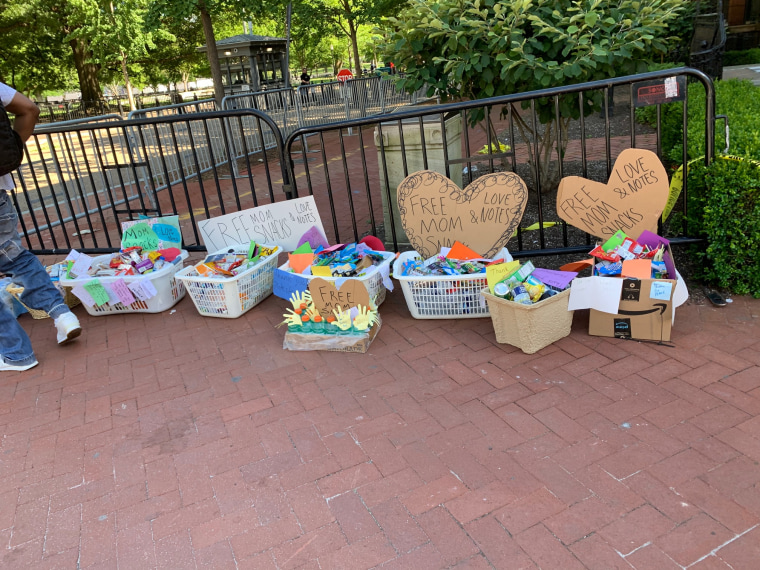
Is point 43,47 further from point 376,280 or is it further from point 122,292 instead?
point 376,280

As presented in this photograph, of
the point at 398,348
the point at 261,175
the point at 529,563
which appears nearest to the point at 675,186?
the point at 398,348

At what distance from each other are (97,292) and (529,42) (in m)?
3.70

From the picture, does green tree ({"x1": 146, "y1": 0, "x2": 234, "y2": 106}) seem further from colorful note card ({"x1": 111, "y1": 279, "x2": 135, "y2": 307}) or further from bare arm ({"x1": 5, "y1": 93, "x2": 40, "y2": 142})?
colorful note card ({"x1": 111, "y1": 279, "x2": 135, "y2": 307})

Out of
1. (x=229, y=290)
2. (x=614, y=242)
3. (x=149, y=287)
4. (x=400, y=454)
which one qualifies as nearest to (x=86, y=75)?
(x=149, y=287)

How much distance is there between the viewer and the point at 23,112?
3824 mm

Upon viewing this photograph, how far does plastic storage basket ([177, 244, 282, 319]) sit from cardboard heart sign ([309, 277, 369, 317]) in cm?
70

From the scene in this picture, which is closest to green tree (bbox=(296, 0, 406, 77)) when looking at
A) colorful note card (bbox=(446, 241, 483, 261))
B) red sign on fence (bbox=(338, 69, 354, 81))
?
red sign on fence (bbox=(338, 69, 354, 81))

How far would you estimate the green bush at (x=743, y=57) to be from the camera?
16.6 meters

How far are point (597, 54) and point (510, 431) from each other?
276cm

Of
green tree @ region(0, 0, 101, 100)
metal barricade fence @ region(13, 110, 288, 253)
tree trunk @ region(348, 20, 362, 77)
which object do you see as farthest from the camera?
green tree @ region(0, 0, 101, 100)

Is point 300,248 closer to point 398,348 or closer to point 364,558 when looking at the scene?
point 398,348

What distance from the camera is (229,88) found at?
17453 millimetres

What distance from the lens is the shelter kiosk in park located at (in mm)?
17031

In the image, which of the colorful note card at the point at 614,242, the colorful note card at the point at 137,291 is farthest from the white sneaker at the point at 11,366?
the colorful note card at the point at 614,242
